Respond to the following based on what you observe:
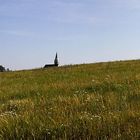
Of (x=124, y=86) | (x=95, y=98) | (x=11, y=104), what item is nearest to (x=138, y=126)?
(x=95, y=98)

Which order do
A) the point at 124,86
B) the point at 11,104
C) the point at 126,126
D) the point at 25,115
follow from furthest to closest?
the point at 124,86 → the point at 11,104 → the point at 25,115 → the point at 126,126

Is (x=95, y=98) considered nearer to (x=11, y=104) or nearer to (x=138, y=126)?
(x=11, y=104)

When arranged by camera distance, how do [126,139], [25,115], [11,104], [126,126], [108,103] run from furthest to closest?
[11,104], [108,103], [25,115], [126,126], [126,139]

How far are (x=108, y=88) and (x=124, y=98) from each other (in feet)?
10.6

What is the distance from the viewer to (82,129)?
28.8 feet

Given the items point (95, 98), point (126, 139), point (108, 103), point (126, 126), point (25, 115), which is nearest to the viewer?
point (126, 139)

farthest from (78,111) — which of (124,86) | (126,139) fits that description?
(124,86)

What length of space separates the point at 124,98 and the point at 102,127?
283 cm

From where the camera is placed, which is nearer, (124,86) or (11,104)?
(11,104)

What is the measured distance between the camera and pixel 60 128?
8.88 metres

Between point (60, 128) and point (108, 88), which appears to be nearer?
point (60, 128)

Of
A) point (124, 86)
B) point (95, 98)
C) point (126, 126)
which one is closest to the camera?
point (126, 126)

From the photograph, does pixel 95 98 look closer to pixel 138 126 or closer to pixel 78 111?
pixel 78 111

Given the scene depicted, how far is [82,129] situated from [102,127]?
349 millimetres
